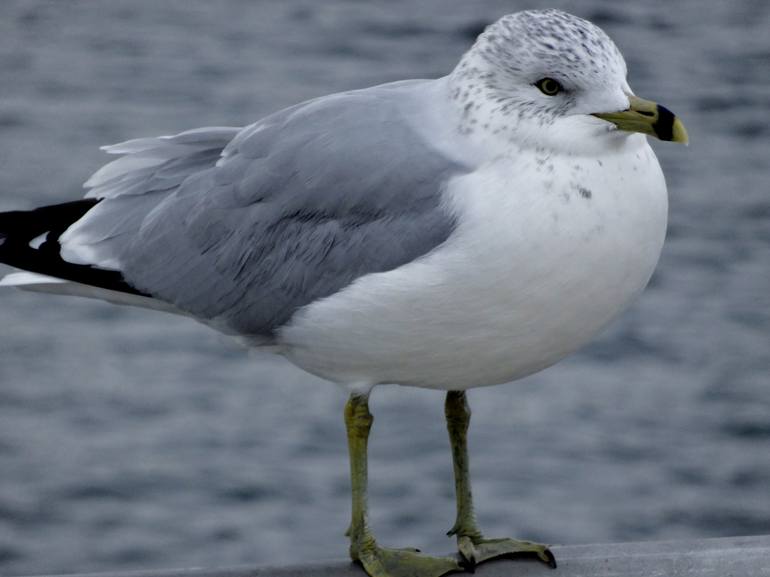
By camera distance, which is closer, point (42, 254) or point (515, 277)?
point (515, 277)

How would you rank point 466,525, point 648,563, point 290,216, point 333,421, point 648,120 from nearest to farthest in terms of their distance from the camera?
point 648,120
point 648,563
point 290,216
point 466,525
point 333,421

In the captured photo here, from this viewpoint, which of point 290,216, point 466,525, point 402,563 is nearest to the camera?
point 290,216

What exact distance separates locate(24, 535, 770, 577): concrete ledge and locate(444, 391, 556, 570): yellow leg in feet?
0.36

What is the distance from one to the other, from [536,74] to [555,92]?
0.18 feet

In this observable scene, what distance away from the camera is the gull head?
136 inches

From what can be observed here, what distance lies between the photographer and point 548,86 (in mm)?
3527

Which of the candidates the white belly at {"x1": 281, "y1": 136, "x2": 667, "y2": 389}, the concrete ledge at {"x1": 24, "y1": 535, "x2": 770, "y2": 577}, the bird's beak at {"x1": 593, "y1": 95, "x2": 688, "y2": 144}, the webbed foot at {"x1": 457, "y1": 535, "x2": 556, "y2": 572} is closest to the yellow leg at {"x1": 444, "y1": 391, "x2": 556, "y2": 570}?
the webbed foot at {"x1": 457, "y1": 535, "x2": 556, "y2": 572}

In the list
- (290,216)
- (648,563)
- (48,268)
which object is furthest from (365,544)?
(48,268)

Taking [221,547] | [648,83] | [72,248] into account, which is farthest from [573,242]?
[648,83]

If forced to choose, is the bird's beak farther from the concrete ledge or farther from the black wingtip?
the black wingtip

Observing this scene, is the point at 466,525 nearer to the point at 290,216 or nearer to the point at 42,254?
the point at 290,216

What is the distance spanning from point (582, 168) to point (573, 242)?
0.15m

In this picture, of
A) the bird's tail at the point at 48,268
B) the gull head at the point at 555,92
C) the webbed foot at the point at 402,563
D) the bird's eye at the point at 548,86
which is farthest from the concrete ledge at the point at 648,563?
the bird's eye at the point at 548,86

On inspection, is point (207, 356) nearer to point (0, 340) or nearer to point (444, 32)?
point (0, 340)
